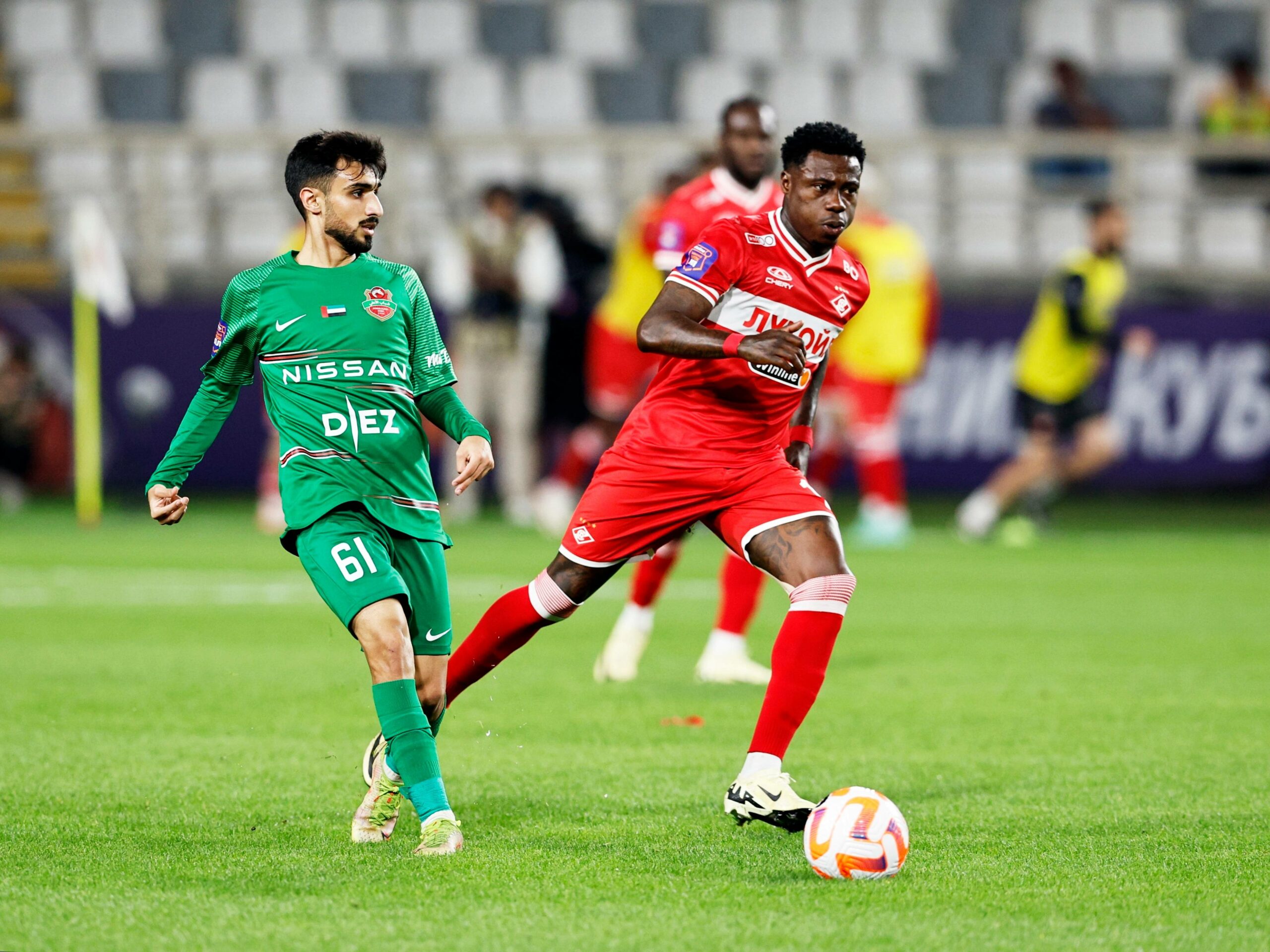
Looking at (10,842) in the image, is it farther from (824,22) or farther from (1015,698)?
(824,22)

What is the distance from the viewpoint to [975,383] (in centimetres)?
1728

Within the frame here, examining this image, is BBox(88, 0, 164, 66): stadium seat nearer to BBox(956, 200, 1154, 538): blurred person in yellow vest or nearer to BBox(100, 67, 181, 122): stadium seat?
BBox(100, 67, 181, 122): stadium seat

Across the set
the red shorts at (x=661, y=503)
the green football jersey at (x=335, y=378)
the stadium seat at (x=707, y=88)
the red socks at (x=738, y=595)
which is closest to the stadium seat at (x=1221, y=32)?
the stadium seat at (x=707, y=88)

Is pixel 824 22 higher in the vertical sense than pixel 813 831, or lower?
higher

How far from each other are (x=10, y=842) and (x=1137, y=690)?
483cm

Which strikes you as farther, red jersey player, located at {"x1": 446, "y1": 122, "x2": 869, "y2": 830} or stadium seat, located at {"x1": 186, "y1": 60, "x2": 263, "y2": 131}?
stadium seat, located at {"x1": 186, "y1": 60, "x2": 263, "y2": 131}

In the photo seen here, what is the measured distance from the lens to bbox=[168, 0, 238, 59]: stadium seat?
71.4 ft

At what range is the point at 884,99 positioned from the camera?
21.4m

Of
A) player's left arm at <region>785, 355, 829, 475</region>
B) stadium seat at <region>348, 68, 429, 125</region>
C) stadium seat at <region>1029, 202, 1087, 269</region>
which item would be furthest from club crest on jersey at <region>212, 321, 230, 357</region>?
stadium seat at <region>348, 68, 429, 125</region>

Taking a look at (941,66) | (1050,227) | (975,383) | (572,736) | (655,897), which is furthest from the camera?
(941,66)

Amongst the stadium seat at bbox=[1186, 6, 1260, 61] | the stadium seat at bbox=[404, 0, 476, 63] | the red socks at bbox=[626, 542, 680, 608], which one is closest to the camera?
the red socks at bbox=[626, 542, 680, 608]

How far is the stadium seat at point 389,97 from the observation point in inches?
838

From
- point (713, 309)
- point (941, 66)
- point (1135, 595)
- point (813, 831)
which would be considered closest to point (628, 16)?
point (941, 66)

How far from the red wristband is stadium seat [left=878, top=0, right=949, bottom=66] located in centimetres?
1685
